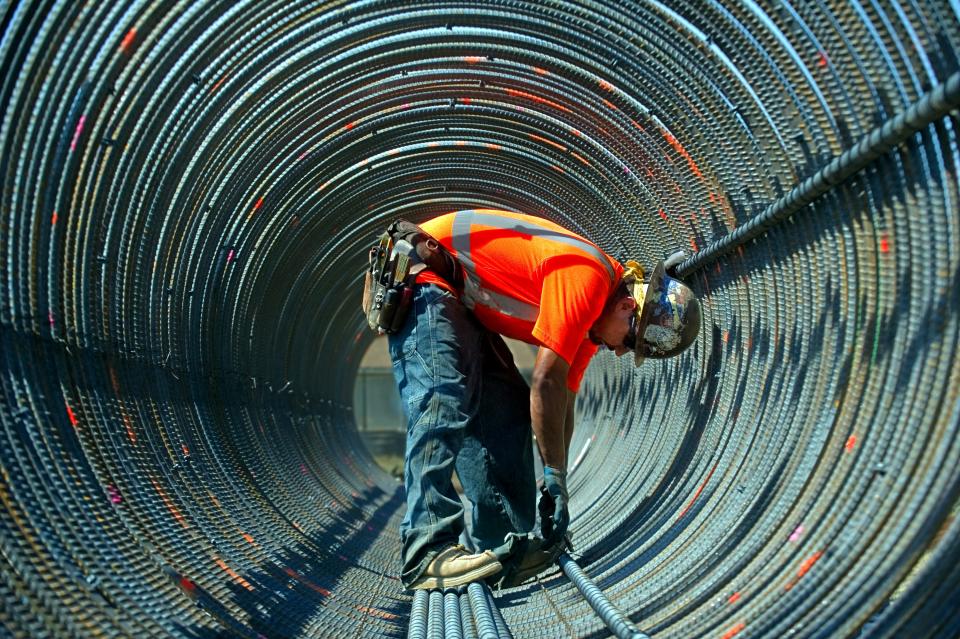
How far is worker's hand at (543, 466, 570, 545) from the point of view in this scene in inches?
151

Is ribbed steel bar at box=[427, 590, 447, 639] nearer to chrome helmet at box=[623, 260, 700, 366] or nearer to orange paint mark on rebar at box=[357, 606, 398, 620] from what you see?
orange paint mark on rebar at box=[357, 606, 398, 620]

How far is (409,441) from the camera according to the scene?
3820 mm

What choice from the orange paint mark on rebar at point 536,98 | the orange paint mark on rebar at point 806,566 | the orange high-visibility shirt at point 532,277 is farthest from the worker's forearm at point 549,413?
the orange paint mark on rebar at point 536,98

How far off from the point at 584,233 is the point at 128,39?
364 centimetres

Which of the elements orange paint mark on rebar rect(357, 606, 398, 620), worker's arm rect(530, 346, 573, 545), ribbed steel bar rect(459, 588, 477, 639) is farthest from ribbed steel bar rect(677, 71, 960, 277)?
orange paint mark on rebar rect(357, 606, 398, 620)

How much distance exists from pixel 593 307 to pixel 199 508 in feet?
5.69

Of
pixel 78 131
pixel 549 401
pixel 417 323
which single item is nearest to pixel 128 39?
pixel 78 131

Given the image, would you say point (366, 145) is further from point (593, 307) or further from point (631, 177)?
point (593, 307)

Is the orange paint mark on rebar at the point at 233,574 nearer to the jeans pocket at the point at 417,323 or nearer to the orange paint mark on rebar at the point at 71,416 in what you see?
the orange paint mark on rebar at the point at 71,416

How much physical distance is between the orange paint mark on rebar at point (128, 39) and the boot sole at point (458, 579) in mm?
2152

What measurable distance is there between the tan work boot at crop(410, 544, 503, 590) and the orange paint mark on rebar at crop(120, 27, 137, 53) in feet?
A: 6.93

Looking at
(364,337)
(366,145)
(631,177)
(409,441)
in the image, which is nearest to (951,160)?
(409,441)

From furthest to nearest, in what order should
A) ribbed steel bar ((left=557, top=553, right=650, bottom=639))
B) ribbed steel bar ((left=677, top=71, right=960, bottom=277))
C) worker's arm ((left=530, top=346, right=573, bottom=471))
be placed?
worker's arm ((left=530, top=346, right=573, bottom=471)) → ribbed steel bar ((left=557, top=553, right=650, bottom=639)) → ribbed steel bar ((left=677, top=71, right=960, bottom=277))

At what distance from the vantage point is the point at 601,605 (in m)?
3.07
